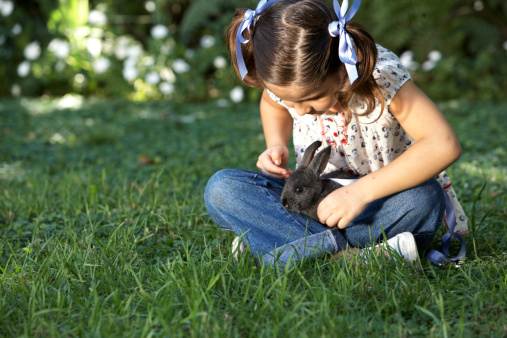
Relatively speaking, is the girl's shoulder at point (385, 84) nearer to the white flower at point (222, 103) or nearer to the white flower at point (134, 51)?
the white flower at point (222, 103)

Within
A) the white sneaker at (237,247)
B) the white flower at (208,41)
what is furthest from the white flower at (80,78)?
the white sneaker at (237,247)

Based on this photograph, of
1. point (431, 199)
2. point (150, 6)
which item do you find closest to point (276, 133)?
point (431, 199)

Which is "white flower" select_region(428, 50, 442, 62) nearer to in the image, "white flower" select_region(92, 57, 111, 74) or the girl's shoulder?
"white flower" select_region(92, 57, 111, 74)

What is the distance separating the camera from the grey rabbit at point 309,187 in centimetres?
240

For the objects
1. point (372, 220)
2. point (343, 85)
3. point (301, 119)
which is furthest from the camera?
point (301, 119)

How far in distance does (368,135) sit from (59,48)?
21.1 ft

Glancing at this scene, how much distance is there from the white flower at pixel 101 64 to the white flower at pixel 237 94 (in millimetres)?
1998

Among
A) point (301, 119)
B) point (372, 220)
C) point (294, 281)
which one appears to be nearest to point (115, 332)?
point (294, 281)

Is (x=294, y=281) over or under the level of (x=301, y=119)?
under

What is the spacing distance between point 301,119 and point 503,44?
5.88 m

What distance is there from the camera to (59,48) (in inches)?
306

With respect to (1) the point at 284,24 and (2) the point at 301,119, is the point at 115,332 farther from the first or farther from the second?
(2) the point at 301,119

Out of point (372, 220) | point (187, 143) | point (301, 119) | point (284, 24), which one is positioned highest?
point (284, 24)

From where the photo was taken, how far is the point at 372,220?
243cm
